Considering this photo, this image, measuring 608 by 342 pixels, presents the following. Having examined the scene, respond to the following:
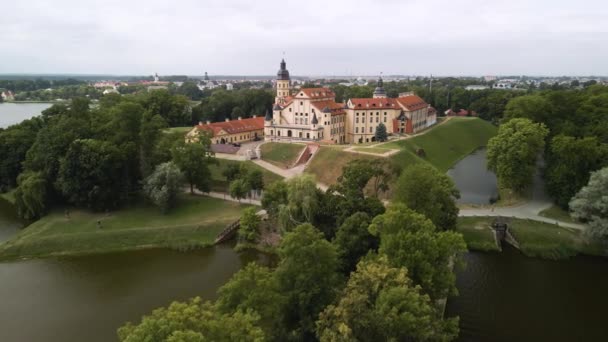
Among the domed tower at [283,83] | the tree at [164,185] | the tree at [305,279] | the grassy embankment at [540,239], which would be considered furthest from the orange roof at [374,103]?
the tree at [305,279]

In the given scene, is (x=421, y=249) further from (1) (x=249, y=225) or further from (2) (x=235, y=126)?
(2) (x=235, y=126)

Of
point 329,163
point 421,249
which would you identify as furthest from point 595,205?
point 329,163

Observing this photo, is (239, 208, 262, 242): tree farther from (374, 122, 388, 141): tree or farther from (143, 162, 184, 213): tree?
(374, 122, 388, 141): tree

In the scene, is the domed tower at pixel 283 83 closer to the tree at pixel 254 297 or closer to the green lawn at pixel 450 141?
the green lawn at pixel 450 141

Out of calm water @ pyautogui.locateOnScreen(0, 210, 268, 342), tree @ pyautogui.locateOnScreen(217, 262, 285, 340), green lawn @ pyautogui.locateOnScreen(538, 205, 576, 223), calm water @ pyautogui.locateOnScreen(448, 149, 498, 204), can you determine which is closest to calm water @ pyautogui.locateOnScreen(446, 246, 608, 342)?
green lawn @ pyautogui.locateOnScreen(538, 205, 576, 223)

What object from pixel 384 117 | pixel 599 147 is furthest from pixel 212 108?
pixel 599 147

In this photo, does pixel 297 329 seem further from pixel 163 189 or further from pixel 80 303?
pixel 163 189

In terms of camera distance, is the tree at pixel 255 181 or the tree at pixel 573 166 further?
the tree at pixel 255 181
